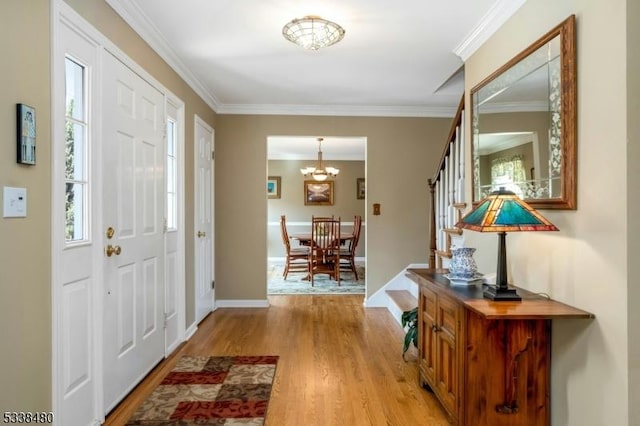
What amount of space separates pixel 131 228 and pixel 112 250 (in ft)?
0.86

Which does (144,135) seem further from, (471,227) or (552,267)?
(552,267)

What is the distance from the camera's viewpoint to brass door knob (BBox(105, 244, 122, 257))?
6.63 ft

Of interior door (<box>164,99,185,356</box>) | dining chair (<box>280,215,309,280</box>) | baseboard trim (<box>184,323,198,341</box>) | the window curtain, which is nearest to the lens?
the window curtain

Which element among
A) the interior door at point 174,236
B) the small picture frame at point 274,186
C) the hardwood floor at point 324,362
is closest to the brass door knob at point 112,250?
the interior door at point 174,236

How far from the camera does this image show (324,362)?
2.78 metres

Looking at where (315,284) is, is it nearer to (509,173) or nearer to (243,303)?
(243,303)

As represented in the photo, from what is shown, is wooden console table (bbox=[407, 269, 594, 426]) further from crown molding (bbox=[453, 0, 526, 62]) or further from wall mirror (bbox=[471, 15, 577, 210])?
crown molding (bbox=[453, 0, 526, 62])

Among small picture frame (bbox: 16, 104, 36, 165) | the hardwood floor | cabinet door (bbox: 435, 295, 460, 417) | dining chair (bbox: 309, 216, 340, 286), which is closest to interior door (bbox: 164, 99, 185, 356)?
the hardwood floor

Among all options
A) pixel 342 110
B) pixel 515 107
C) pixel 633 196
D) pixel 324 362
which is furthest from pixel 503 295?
pixel 342 110

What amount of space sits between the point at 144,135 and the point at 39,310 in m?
1.34

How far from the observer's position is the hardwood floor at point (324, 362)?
6.85 feet

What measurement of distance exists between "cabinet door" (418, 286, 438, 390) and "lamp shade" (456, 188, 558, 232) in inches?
26.0

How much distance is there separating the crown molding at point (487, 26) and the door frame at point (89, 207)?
7.19ft

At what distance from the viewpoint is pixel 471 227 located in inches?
66.2
